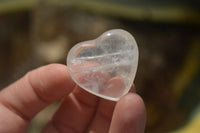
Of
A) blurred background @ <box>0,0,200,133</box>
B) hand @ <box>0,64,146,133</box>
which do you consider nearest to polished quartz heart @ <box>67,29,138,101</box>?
hand @ <box>0,64,146,133</box>

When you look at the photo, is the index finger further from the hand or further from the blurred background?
the blurred background

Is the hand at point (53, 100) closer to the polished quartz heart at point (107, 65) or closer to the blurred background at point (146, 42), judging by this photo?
the polished quartz heart at point (107, 65)

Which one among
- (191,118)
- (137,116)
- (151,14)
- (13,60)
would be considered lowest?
(191,118)

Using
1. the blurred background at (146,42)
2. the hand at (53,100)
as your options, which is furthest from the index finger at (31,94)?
the blurred background at (146,42)

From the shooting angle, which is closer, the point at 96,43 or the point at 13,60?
the point at 96,43

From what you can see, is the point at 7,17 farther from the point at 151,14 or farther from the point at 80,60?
the point at 80,60

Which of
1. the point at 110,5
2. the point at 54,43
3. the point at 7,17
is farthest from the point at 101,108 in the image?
the point at 7,17

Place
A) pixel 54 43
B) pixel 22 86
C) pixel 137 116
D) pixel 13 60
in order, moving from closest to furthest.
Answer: pixel 137 116
pixel 22 86
pixel 54 43
pixel 13 60

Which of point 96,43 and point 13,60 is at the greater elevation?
point 96,43
